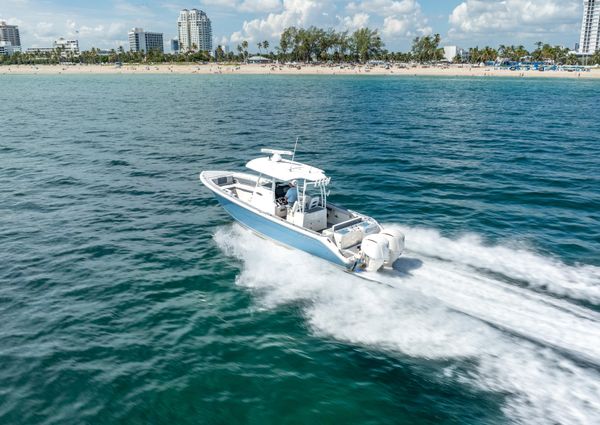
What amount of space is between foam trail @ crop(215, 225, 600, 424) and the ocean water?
6cm

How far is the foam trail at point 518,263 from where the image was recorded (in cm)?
1521

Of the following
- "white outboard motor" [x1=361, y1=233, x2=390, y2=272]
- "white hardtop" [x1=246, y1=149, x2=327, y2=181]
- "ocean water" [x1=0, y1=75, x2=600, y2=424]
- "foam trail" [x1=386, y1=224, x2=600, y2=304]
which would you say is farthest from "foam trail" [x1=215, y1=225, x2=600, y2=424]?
"white hardtop" [x1=246, y1=149, x2=327, y2=181]

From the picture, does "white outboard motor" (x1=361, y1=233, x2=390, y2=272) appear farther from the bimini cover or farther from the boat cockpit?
the bimini cover

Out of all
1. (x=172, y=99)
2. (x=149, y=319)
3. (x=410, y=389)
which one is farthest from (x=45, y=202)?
(x=172, y=99)

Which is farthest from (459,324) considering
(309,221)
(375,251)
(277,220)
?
(277,220)

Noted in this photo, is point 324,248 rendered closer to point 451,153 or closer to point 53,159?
point 451,153

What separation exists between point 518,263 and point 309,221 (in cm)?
818

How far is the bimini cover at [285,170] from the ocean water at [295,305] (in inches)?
120

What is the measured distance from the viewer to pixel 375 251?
15.7 meters

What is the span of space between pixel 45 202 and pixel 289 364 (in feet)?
63.3

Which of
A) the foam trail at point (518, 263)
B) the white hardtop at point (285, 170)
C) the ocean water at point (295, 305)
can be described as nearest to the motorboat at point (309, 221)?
the white hardtop at point (285, 170)

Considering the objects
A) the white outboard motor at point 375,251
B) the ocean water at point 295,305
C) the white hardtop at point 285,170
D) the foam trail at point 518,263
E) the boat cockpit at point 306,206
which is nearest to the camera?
the ocean water at point 295,305

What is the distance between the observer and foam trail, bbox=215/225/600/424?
35.4 ft

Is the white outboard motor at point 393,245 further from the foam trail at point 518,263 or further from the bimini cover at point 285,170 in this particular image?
the bimini cover at point 285,170
